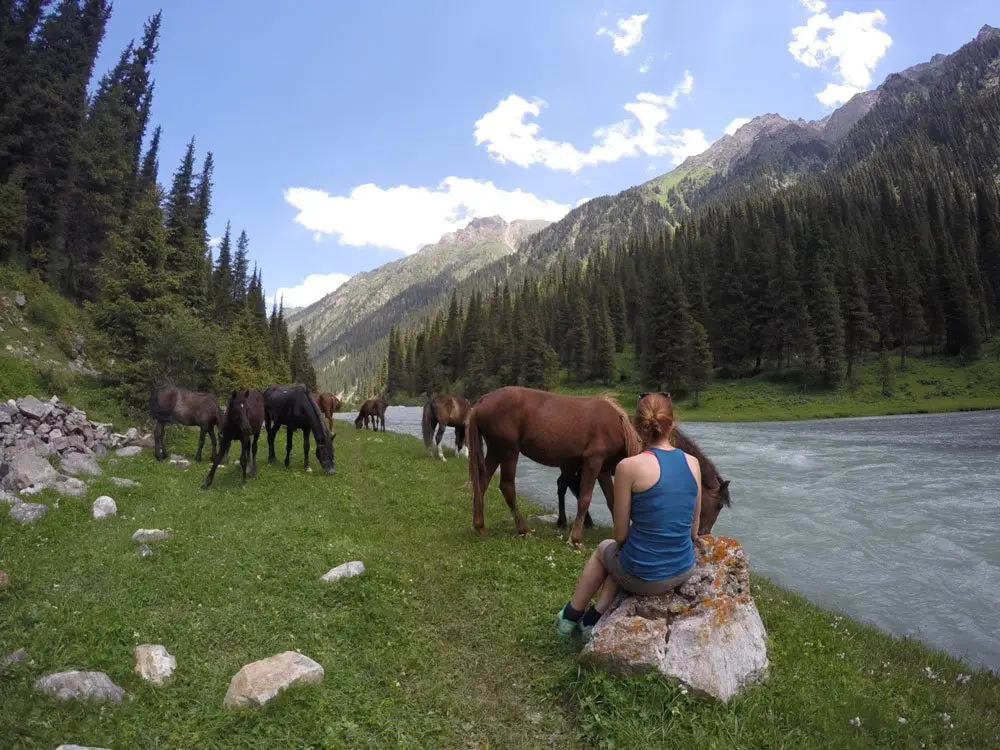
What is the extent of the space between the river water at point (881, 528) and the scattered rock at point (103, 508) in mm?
8126

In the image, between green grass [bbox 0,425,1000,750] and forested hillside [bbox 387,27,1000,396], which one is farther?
forested hillside [bbox 387,27,1000,396]

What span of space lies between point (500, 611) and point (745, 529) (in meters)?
9.45

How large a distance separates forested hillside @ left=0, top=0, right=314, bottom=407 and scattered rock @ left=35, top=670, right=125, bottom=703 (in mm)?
23270

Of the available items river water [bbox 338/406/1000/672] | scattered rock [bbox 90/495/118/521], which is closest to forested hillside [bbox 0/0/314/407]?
scattered rock [bbox 90/495/118/521]

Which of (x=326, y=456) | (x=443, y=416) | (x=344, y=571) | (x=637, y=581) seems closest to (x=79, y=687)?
(x=344, y=571)

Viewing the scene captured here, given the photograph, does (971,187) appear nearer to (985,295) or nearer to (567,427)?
(985,295)

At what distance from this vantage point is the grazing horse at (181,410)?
19344 mm

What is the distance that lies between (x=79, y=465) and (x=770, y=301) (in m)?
82.8

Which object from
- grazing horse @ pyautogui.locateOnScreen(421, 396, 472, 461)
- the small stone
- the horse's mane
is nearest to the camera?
the small stone

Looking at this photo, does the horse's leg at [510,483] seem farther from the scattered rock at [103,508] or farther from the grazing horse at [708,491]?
the scattered rock at [103,508]

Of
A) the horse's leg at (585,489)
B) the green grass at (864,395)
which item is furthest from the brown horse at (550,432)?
the green grass at (864,395)

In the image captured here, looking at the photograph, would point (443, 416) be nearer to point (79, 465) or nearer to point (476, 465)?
point (79, 465)

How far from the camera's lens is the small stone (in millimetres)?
9258

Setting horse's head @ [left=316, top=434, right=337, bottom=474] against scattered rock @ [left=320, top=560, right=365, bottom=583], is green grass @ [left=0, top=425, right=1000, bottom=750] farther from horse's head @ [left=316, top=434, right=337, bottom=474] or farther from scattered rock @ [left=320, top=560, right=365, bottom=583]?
horse's head @ [left=316, top=434, right=337, bottom=474]
